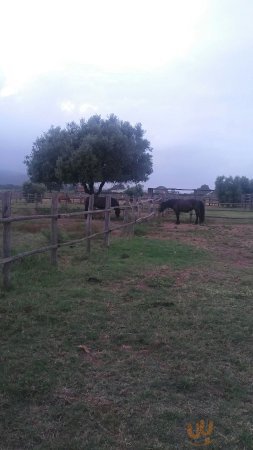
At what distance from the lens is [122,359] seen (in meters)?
4.08

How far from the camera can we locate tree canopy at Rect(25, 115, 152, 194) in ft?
90.9

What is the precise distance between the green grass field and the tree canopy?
20.1 meters

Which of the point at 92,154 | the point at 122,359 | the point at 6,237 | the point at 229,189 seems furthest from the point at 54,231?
the point at 229,189

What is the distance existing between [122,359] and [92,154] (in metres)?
23.9

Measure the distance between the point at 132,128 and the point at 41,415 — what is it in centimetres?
2841

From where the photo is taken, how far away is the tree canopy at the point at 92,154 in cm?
2770

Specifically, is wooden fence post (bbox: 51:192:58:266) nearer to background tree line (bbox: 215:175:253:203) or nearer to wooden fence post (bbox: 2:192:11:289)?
wooden fence post (bbox: 2:192:11:289)

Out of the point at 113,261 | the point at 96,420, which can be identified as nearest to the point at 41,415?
the point at 96,420

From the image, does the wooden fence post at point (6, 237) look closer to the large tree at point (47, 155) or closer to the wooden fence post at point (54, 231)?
the wooden fence post at point (54, 231)

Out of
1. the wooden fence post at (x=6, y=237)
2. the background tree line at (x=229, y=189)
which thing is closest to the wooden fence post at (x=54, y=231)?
the wooden fence post at (x=6, y=237)

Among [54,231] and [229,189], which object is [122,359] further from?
[229,189]

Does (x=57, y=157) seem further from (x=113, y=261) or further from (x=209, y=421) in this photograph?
(x=209, y=421)

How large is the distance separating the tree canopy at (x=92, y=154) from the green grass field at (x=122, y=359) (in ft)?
65.9

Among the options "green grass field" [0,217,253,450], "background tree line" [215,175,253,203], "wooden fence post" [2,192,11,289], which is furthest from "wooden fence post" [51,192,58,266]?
"background tree line" [215,175,253,203]
